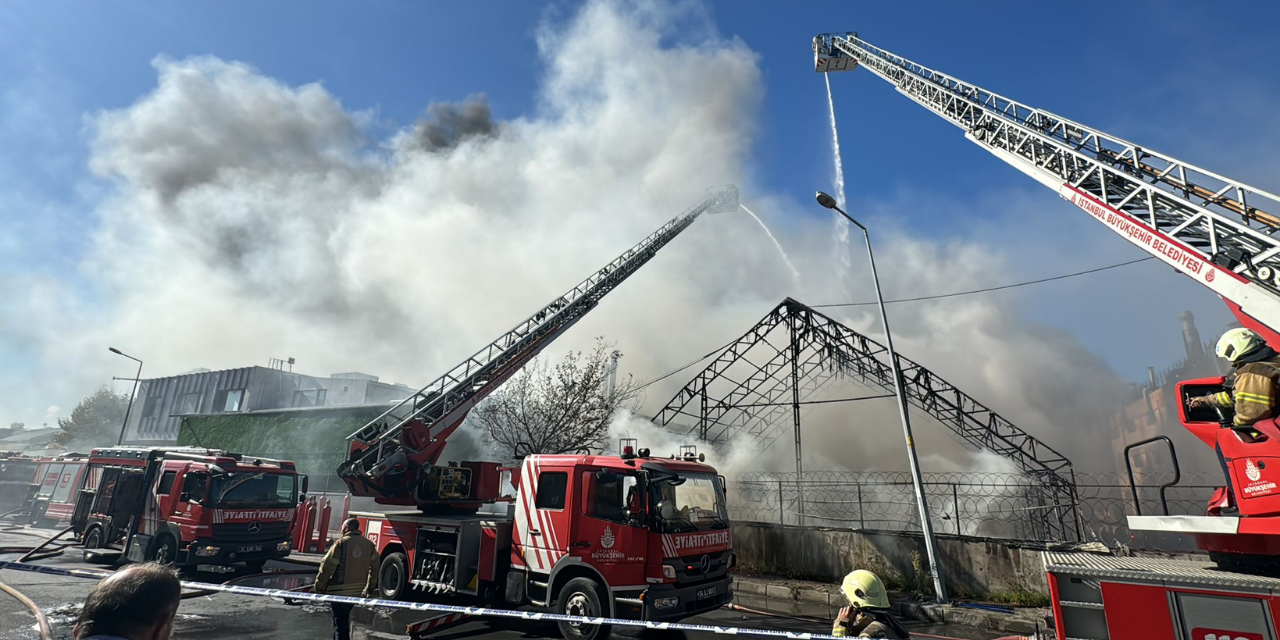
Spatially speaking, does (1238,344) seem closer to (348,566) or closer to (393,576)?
(348,566)

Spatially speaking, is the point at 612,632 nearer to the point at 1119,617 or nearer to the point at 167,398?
the point at 1119,617

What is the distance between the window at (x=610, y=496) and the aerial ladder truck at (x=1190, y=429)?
5.24m

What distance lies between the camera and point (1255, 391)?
14.6 feet

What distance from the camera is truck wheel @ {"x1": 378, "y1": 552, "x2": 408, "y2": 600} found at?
1040cm

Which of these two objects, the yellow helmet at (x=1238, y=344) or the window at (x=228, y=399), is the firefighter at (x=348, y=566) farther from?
the window at (x=228, y=399)

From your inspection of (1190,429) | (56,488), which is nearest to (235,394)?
(56,488)

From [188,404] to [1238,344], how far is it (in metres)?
67.0

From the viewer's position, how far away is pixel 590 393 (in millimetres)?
19875

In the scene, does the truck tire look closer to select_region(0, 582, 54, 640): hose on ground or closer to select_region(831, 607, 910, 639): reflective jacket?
select_region(0, 582, 54, 640): hose on ground

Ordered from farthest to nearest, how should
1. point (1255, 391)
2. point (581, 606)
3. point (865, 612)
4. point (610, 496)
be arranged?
1. point (610, 496)
2. point (581, 606)
3. point (1255, 391)
4. point (865, 612)

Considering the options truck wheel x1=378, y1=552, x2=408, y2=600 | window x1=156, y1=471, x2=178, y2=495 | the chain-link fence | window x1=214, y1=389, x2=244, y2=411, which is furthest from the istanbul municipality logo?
window x1=214, y1=389, x2=244, y2=411

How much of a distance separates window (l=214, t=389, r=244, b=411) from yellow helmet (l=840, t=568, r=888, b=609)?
55113 millimetres

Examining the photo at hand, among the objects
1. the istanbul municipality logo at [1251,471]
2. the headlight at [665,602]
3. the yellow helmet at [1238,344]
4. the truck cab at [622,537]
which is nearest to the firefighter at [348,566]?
the truck cab at [622,537]

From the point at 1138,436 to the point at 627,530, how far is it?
43491 mm
